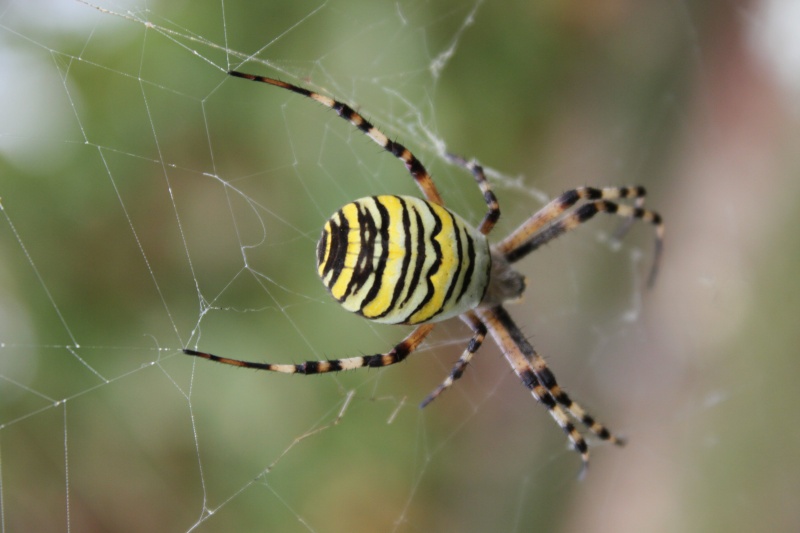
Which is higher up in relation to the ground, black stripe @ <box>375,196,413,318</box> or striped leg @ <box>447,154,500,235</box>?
black stripe @ <box>375,196,413,318</box>

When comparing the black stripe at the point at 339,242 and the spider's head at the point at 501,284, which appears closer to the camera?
the black stripe at the point at 339,242

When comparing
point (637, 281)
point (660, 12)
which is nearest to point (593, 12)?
point (660, 12)

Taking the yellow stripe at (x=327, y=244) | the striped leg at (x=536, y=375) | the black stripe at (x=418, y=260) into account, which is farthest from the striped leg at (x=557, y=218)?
the yellow stripe at (x=327, y=244)

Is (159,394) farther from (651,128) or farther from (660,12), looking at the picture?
(660,12)

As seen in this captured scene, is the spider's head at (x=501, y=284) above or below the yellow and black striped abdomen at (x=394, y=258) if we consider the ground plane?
below

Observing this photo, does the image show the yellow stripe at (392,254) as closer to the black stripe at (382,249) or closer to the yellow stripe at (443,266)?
the black stripe at (382,249)

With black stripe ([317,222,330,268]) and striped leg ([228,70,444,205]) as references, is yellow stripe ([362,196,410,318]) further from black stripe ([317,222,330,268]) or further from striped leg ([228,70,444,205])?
striped leg ([228,70,444,205])

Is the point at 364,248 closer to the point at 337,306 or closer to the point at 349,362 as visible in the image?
the point at 349,362

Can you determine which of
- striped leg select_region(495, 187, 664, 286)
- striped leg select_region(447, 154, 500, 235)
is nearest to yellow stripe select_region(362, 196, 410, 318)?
striped leg select_region(447, 154, 500, 235)

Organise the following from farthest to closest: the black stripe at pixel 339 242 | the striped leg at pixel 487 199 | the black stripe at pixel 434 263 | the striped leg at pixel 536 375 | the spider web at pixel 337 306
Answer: the spider web at pixel 337 306
the striped leg at pixel 536 375
the striped leg at pixel 487 199
the black stripe at pixel 434 263
the black stripe at pixel 339 242
